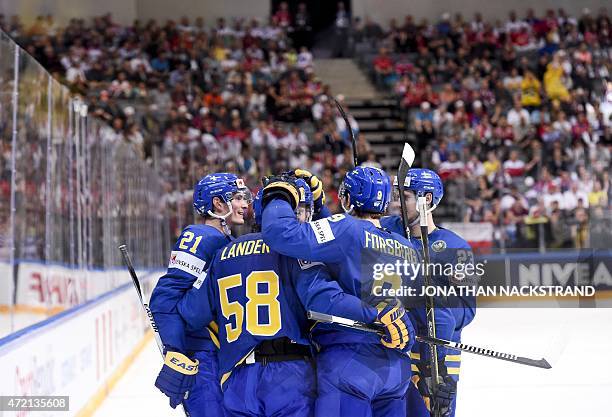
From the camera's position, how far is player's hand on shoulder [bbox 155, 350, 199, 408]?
3354mm

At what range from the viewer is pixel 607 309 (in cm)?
504

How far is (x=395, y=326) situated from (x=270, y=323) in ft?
1.32

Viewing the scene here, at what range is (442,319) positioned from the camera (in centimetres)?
361

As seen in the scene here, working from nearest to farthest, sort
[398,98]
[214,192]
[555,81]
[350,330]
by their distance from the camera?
[350,330]
[214,192]
[555,81]
[398,98]

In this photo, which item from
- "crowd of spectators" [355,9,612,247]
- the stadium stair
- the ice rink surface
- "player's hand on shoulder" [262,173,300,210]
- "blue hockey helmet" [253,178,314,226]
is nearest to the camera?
"player's hand on shoulder" [262,173,300,210]

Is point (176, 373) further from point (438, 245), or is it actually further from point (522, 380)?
point (522, 380)

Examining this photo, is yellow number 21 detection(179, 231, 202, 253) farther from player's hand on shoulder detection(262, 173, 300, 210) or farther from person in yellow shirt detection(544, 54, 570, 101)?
person in yellow shirt detection(544, 54, 570, 101)

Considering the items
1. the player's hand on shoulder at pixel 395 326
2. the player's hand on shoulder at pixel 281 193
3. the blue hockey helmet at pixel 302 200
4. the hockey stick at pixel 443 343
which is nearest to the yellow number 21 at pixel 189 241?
the blue hockey helmet at pixel 302 200

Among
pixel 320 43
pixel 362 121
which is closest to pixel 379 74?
pixel 362 121

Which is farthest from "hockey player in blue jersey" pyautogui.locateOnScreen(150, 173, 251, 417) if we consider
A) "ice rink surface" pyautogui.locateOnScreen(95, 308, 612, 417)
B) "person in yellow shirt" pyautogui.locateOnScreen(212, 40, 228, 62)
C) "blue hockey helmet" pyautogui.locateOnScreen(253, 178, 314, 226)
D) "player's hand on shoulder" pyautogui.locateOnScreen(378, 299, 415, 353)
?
"person in yellow shirt" pyautogui.locateOnScreen(212, 40, 228, 62)

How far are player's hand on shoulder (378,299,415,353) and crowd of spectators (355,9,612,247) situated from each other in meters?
7.90

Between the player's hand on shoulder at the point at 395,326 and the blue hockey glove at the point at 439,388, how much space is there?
0.66 m

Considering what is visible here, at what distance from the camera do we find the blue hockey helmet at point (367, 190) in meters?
3.29

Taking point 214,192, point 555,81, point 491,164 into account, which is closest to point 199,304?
point 214,192
